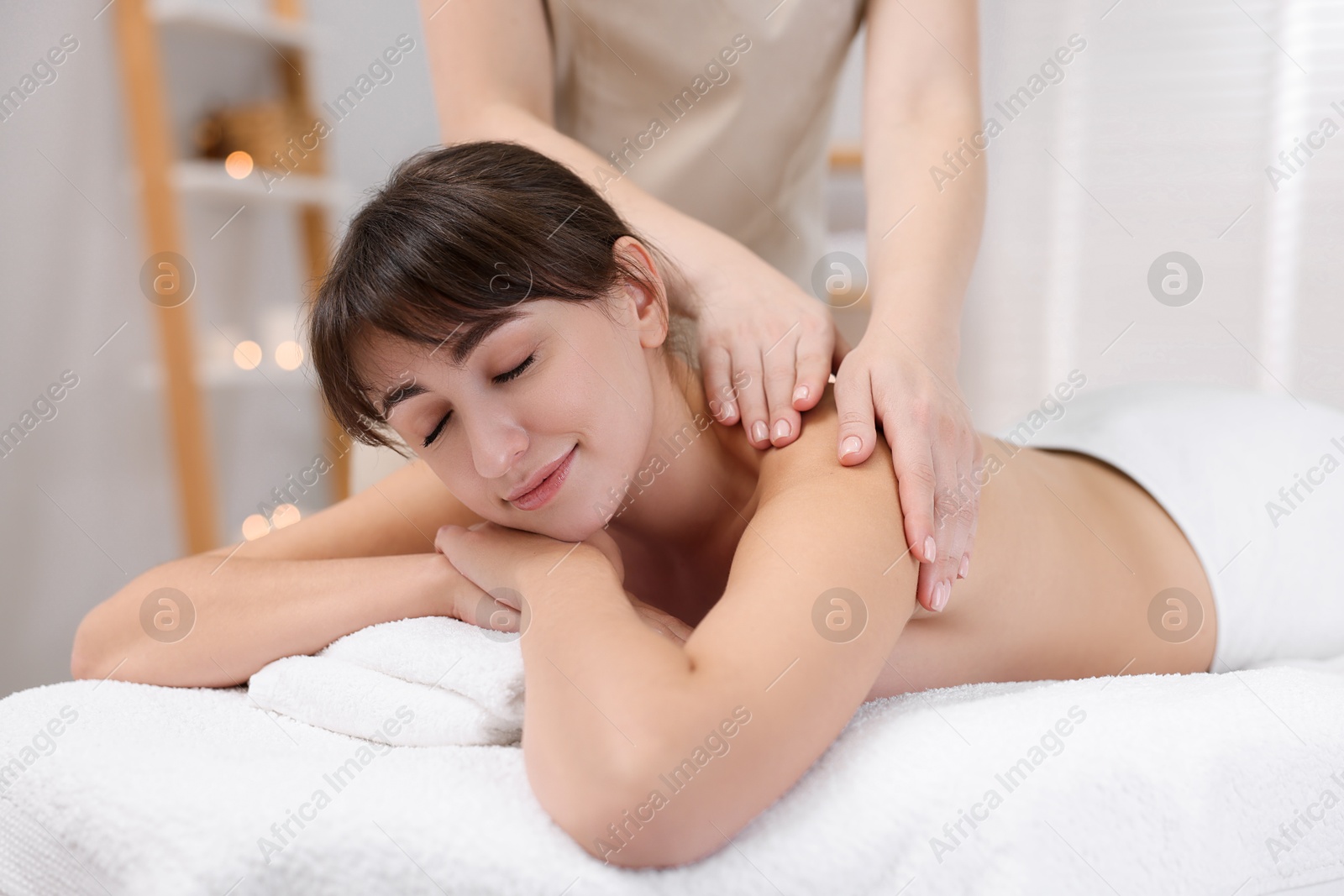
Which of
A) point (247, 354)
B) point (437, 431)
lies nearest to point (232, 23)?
point (247, 354)

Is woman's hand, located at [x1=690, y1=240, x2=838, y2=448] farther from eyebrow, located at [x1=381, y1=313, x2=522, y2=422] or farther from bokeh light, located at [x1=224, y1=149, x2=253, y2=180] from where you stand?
bokeh light, located at [x1=224, y1=149, x2=253, y2=180]

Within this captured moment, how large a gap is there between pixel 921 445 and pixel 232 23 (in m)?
2.14

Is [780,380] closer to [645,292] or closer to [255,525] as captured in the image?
[645,292]

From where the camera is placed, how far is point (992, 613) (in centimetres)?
97

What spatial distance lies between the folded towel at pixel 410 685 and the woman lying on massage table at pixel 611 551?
0.14 ft

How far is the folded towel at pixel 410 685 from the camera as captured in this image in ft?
2.49

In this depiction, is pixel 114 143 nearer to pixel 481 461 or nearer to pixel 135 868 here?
pixel 481 461

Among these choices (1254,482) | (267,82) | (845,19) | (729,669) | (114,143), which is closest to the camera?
(729,669)

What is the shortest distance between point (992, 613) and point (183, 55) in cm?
229

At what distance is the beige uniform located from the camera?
4.27 feet

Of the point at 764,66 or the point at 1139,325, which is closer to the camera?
the point at 764,66

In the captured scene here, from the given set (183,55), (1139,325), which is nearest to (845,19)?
(1139,325)

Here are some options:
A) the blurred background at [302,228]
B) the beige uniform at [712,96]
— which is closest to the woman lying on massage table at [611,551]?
the beige uniform at [712,96]

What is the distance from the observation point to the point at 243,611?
95cm
